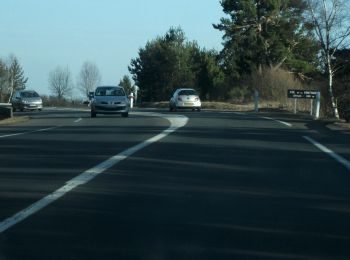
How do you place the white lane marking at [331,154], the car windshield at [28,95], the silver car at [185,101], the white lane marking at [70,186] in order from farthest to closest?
1. the car windshield at [28,95]
2. the silver car at [185,101]
3. the white lane marking at [331,154]
4. the white lane marking at [70,186]

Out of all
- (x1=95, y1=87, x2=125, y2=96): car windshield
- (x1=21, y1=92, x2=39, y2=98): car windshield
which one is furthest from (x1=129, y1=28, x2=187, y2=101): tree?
(x1=95, y1=87, x2=125, y2=96): car windshield

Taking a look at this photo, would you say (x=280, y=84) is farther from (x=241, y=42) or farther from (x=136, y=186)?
(x=136, y=186)

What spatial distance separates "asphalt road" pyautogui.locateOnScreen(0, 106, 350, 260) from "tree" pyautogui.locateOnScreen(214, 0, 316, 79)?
1928 inches

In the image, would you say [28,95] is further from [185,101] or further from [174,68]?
[174,68]

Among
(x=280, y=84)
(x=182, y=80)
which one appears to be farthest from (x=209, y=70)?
(x=280, y=84)

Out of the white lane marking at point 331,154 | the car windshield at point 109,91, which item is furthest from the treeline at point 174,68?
the white lane marking at point 331,154

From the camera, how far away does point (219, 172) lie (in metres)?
14.0

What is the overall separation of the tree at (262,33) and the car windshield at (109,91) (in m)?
31.0

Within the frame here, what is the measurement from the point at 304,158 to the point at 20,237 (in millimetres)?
9699

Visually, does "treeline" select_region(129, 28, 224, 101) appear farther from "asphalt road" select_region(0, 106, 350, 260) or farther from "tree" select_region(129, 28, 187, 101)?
"asphalt road" select_region(0, 106, 350, 260)

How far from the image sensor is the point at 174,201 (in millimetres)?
10656

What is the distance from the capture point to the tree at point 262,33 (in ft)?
223

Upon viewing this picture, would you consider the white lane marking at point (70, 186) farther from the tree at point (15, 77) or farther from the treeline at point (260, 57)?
the tree at point (15, 77)

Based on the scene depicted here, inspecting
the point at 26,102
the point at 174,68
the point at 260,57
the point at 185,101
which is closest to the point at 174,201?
the point at 185,101
